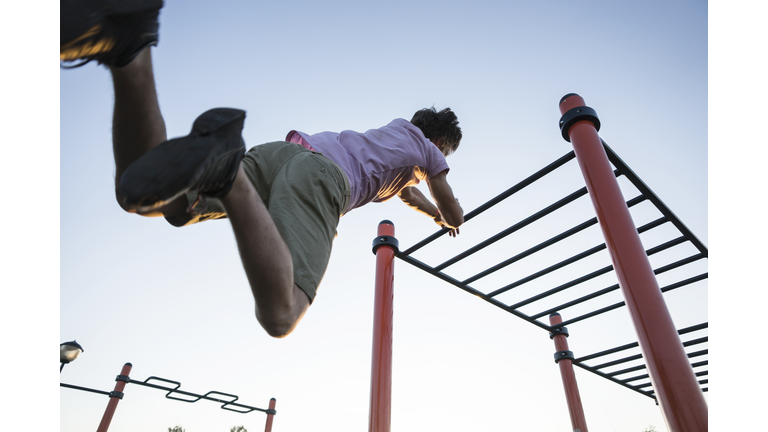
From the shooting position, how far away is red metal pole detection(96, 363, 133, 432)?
583 centimetres

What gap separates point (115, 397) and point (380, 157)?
705 cm

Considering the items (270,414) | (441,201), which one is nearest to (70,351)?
(270,414)

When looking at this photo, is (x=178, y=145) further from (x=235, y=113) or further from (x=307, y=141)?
(x=307, y=141)

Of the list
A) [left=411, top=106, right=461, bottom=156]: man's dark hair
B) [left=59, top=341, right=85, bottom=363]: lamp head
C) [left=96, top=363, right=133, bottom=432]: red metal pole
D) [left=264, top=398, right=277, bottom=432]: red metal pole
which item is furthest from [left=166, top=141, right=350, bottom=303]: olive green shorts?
[left=264, top=398, right=277, bottom=432]: red metal pole

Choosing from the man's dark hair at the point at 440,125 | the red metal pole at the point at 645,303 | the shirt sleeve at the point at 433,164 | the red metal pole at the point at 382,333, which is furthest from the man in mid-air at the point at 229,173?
the red metal pole at the point at 382,333

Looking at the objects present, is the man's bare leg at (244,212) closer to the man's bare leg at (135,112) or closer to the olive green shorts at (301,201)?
the man's bare leg at (135,112)

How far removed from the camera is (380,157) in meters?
1.68

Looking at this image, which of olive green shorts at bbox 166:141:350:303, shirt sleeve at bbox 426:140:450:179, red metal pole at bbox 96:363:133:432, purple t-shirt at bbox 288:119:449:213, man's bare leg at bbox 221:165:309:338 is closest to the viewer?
man's bare leg at bbox 221:165:309:338

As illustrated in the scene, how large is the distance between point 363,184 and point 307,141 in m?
0.29

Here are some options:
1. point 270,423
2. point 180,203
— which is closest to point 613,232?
point 180,203

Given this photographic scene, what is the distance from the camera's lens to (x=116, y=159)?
1028 mm

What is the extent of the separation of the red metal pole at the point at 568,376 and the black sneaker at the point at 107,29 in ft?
13.4

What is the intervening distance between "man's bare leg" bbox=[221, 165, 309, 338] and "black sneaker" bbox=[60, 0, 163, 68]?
1.31 feet

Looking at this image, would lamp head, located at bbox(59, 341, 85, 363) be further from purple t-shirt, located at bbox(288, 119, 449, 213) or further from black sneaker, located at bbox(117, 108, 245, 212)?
black sneaker, located at bbox(117, 108, 245, 212)
